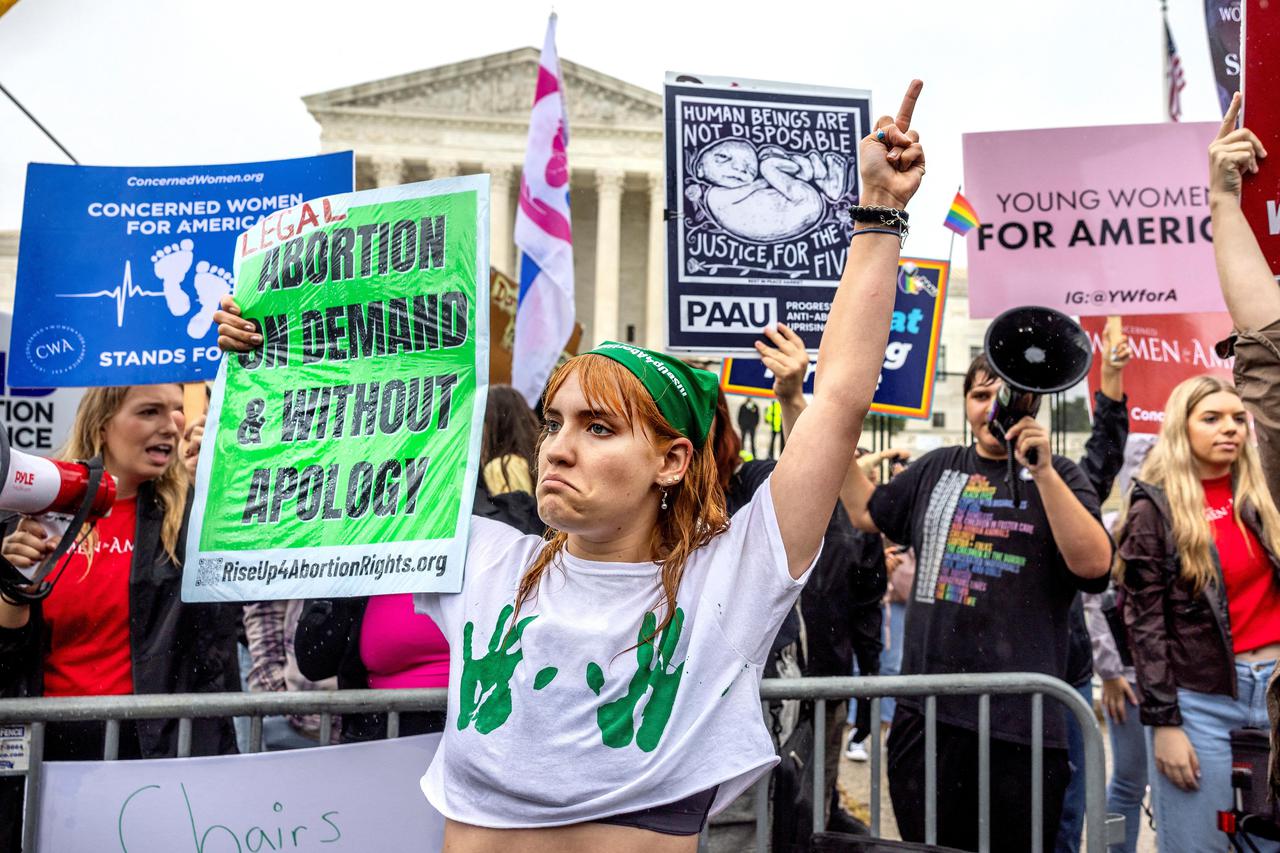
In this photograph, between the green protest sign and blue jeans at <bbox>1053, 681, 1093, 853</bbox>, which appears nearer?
Answer: the green protest sign

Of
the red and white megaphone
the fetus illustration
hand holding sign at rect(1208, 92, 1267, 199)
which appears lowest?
the red and white megaphone

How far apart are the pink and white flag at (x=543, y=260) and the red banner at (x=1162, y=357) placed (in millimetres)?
2864

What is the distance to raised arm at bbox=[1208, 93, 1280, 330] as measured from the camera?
195 cm

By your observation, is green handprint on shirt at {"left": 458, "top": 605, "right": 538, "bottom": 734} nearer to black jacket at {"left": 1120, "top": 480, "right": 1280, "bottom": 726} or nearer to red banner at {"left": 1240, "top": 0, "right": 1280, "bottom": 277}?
red banner at {"left": 1240, "top": 0, "right": 1280, "bottom": 277}

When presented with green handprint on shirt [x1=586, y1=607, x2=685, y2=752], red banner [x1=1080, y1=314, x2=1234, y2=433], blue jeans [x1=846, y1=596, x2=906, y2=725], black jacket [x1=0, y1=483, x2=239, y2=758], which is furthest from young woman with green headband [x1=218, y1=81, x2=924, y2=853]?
blue jeans [x1=846, y1=596, x2=906, y2=725]

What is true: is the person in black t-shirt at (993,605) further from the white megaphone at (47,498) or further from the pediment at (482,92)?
the pediment at (482,92)

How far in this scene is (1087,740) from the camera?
2373 millimetres

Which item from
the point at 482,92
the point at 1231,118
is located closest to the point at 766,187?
the point at 1231,118

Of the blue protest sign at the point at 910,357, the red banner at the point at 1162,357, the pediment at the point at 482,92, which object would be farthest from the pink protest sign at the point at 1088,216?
the pediment at the point at 482,92

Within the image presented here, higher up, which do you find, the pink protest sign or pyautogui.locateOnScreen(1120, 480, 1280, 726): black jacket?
the pink protest sign

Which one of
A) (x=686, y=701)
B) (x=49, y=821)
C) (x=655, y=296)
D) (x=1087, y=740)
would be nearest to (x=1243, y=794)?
(x=1087, y=740)

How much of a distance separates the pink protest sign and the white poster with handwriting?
9.51ft

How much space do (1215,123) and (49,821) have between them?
442cm

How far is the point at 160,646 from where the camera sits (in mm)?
2744
